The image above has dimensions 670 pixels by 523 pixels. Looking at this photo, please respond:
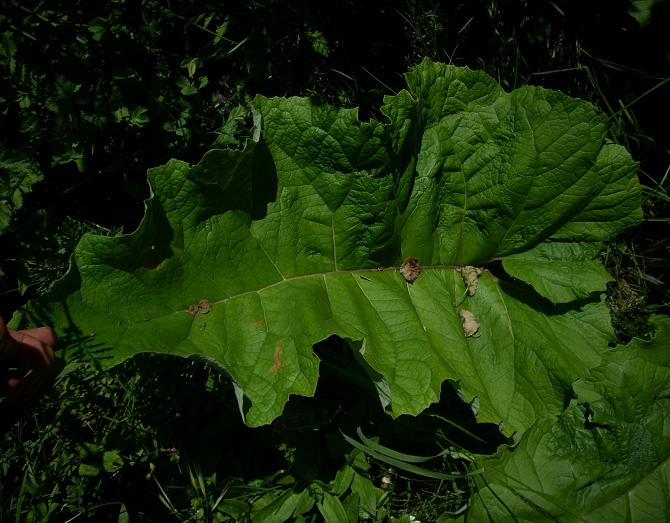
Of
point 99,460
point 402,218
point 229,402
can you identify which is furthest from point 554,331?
point 99,460

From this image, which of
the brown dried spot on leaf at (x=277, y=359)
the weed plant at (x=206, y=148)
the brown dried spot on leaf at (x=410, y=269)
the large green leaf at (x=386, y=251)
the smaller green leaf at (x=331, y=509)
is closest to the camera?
the large green leaf at (x=386, y=251)

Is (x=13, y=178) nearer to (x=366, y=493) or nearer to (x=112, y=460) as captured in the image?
(x=112, y=460)

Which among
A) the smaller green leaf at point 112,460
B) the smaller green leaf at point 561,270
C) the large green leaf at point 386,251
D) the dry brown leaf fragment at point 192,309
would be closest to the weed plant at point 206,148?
the smaller green leaf at point 112,460

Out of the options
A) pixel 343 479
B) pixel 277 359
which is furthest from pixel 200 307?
pixel 343 479

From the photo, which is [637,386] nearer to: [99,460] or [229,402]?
[229,402]

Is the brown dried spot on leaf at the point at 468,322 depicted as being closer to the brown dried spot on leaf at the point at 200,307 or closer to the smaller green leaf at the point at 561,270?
the smaller green leaf at the point at 561,270
